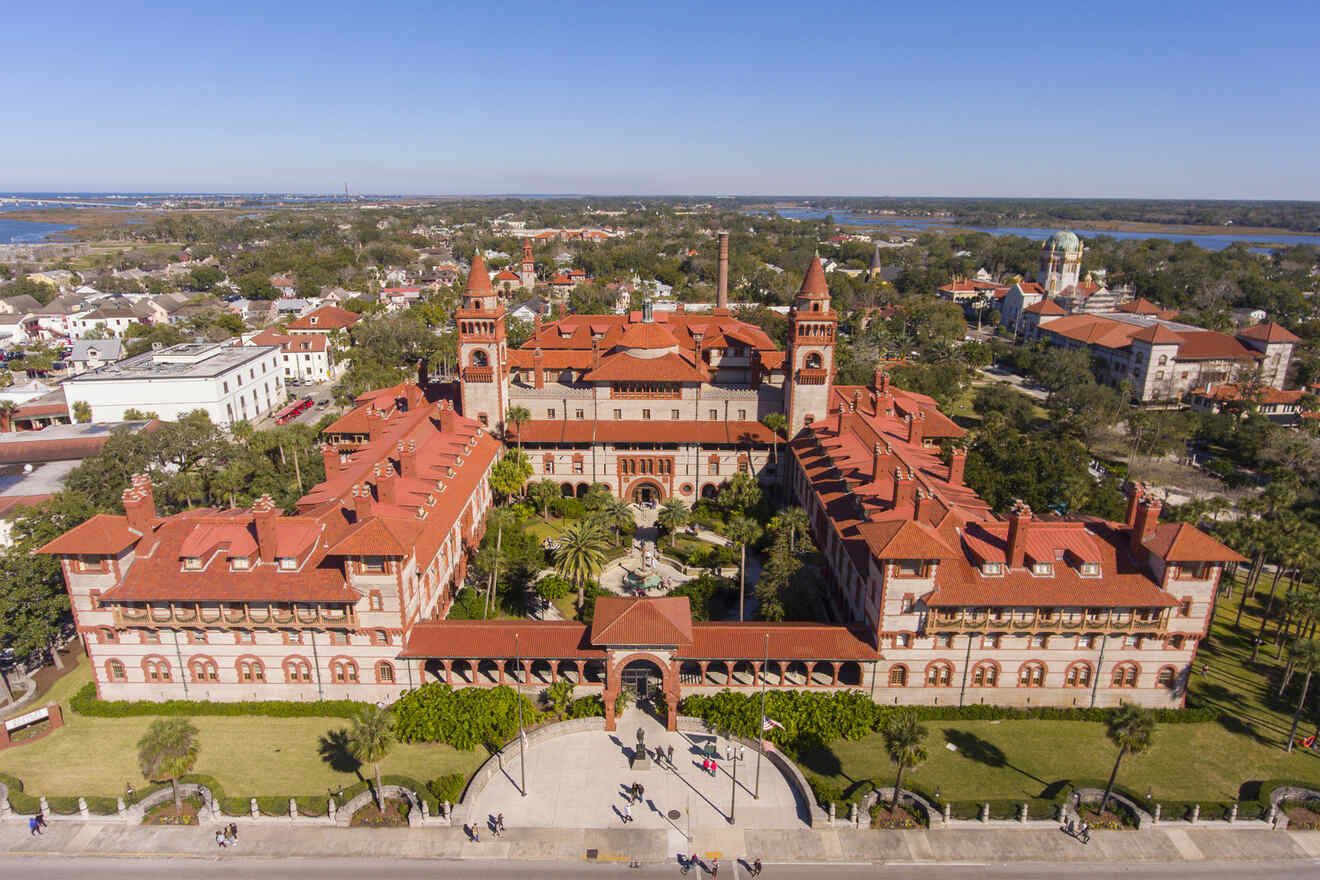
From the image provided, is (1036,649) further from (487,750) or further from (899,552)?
(487,750)

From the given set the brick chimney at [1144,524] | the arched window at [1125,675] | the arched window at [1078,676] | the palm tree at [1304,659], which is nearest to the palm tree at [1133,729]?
the arched window at [1078,676]

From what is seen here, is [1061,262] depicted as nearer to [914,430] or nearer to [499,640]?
[914,430]

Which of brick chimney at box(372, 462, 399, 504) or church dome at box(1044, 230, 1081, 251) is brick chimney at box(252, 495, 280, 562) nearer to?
brick chimney at box(372, 462, 399, 504)

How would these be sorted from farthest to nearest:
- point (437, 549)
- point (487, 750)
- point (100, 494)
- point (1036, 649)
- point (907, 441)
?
1. point (907, 441)
2. point (100, 494)
3. point (437, 549)
4. point (1036, 649)
5. point (487, 750)

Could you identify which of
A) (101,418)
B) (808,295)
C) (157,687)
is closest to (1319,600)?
(808,295)

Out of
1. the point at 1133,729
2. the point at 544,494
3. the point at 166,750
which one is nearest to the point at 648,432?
the point at 544,494

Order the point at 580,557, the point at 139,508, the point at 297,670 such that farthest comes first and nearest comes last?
1. the point at 580,557
2. the point at 297,670
3. the point at 139,508
